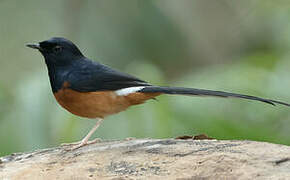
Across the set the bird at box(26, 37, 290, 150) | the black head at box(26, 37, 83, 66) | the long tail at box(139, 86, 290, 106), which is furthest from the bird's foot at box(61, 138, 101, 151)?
the black head at box(26, 37, 83, 66)

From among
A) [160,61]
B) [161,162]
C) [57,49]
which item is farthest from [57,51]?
[160,61]

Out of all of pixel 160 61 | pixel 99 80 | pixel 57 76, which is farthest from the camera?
pixel 160 61

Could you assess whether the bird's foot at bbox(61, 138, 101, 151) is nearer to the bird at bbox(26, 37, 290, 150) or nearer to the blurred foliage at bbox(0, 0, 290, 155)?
the bird at bbox(26, 37, 290, 150)

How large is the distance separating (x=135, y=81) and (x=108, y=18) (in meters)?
A: 4.87

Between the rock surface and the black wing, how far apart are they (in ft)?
1.79

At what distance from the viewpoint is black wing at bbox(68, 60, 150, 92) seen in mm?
4965

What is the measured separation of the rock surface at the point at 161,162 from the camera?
365 cm

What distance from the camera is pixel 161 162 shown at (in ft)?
12.8

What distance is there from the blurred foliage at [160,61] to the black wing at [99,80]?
0.47 meters

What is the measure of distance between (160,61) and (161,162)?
636 centimetres

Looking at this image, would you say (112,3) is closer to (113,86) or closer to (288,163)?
(113,86)

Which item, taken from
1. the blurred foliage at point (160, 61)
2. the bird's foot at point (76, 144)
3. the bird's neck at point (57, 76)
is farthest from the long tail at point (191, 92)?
the bird's neck at point (57, 76)

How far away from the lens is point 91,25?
31.2 feet

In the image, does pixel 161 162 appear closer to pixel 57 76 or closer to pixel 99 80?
pixel 99 80
